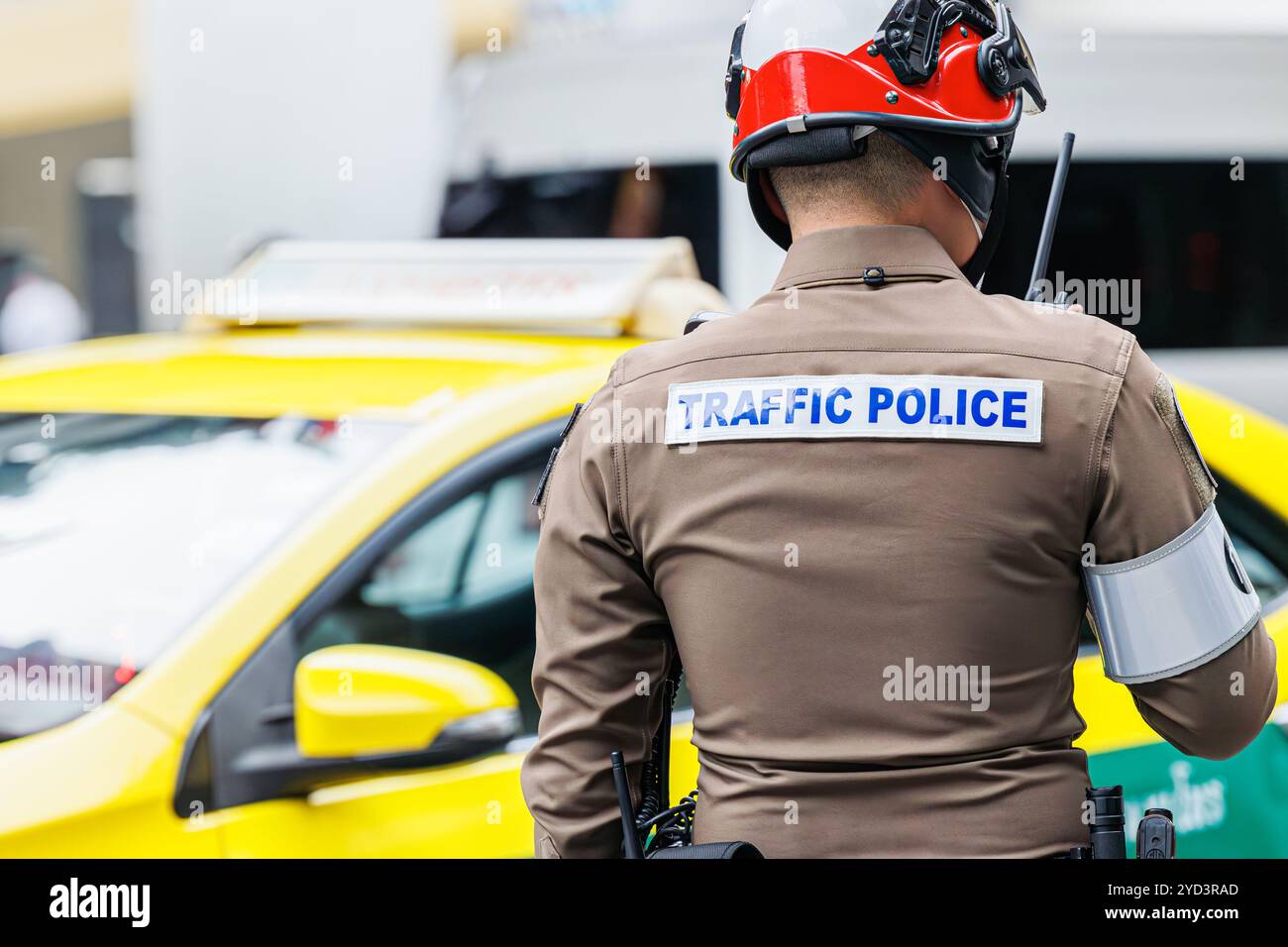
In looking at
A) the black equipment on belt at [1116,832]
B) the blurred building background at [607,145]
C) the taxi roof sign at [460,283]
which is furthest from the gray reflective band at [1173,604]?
the blurred building background at [607,145]

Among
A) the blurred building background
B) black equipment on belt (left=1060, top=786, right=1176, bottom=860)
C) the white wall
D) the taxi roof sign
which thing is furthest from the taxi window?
the white wall

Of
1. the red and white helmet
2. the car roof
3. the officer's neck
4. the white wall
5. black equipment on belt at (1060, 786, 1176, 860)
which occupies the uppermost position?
the white wall

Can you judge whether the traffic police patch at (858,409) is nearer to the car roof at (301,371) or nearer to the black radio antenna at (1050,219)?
the black radio antenna at (1050,219)

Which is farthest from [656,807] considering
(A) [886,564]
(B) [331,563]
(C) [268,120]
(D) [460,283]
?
(C) [268,120]

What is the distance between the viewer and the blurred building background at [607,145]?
5242mm

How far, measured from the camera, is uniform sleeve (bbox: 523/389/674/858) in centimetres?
151

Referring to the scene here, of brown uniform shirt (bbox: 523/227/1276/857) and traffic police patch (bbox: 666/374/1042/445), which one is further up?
traffic police patch (bbox: 666/374/1042/445)

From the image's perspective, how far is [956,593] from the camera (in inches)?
54.1

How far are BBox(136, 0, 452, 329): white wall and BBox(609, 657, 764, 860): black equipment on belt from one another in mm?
3704

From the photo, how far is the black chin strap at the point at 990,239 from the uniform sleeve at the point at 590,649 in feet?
1.37

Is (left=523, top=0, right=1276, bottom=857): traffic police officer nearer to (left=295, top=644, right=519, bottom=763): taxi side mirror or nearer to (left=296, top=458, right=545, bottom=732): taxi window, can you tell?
(left=295, top=644, right=519, bottom=763): taxi side mirror
